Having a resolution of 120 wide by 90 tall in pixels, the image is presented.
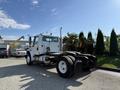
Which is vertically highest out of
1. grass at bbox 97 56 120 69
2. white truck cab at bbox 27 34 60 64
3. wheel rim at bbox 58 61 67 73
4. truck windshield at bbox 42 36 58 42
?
truck windshield at bbox 42 36 58 42

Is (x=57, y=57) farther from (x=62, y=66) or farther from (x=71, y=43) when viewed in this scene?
(x=71, y=43)

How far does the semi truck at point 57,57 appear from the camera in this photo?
26.2ft

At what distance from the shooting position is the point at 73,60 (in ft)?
26.4

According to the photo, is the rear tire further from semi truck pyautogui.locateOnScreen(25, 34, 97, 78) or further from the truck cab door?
the truck cab door

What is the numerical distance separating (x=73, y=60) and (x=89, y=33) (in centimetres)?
1763

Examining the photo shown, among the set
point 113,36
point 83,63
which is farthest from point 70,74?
point 113,36

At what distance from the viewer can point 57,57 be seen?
9336 mm

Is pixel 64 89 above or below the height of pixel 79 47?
below

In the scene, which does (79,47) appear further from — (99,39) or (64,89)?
(64,89)

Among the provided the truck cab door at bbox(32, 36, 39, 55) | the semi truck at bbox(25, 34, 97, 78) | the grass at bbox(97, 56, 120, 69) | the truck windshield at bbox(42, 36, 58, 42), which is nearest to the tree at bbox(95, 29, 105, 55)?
Answer: the grass at bbox(97, 56, 120, 69)

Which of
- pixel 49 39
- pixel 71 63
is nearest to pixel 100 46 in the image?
pixel 49 39

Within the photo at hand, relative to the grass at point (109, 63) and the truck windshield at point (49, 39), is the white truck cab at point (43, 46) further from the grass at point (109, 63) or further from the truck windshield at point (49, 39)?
the grass at point (109, 63)

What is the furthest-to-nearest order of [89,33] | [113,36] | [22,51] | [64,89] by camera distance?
[89,33]
[22,51]
[113,36]
[64,89]

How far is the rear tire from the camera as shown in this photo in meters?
7.82
